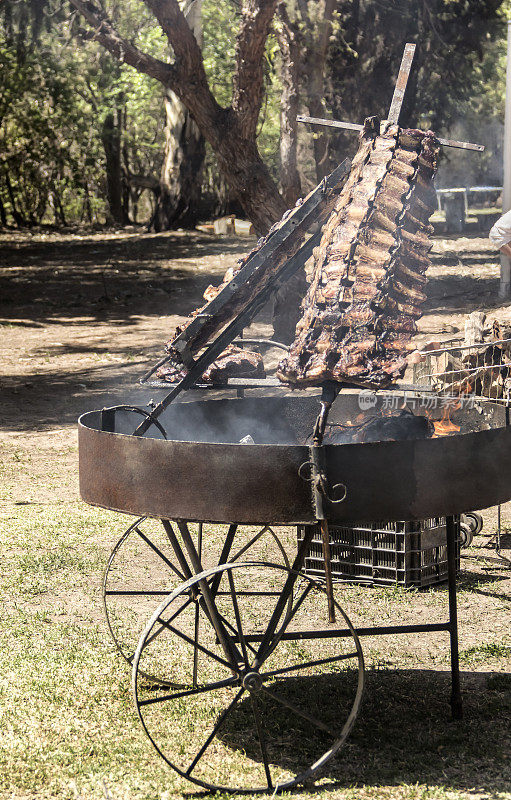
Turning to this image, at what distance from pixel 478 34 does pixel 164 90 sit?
10.6 meters

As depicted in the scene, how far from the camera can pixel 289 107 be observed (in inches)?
483

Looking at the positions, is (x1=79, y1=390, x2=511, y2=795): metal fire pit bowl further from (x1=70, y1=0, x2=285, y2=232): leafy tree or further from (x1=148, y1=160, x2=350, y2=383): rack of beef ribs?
(x1=70, y1=0, x2=285, y2=232): leafy tree

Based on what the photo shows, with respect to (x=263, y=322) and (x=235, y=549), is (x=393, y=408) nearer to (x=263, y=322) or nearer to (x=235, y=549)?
(x=235, y=549)

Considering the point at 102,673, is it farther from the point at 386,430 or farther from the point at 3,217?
the point at 3,217

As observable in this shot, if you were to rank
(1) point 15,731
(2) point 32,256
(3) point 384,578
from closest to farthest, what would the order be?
(1) point 15,731, (3) point 384,578, (2) point 32,256

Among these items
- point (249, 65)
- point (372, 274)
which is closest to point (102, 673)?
point (372, 274)

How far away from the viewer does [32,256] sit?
2236 cm

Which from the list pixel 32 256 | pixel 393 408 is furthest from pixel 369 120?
pixel 32 256

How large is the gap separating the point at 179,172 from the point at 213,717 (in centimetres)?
2305

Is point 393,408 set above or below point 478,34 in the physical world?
below

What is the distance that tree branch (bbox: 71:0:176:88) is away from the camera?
35.0 ft

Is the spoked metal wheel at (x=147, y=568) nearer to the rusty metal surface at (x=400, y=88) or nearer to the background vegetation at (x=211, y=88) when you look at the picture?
the rusty metal surface at (x=400, y=88)

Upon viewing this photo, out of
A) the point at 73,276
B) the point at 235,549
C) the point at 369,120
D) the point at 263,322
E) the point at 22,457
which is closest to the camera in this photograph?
the point at 369,120

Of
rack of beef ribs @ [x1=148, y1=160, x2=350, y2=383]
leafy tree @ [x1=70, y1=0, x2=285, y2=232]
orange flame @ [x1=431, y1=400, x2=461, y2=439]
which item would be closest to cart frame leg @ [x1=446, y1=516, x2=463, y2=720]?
orange flame @ [x1=431, y1=400, x2=461, y2=439]
